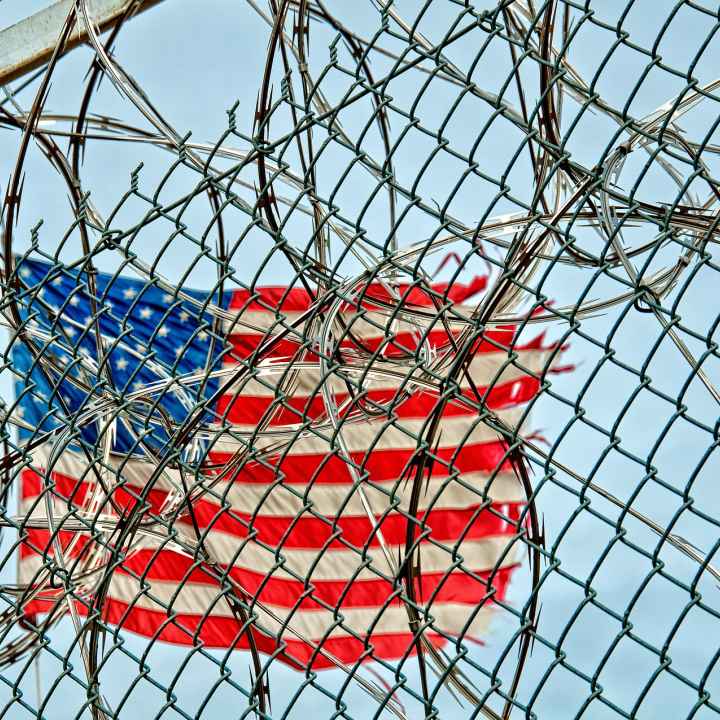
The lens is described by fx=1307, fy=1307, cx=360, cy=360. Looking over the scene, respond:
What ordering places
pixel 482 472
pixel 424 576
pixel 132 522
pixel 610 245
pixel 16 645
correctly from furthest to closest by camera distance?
1. pixel 482 472
2. pixel 424 576
3. pixel 16 645
4. pixel 132 522
5. pixel 610 245

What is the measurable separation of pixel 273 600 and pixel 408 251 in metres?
4.85

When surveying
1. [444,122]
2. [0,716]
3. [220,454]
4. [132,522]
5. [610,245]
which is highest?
[220,454]

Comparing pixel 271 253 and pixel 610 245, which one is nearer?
pixel 610 245

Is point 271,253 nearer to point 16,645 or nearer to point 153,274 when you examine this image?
point 153,274

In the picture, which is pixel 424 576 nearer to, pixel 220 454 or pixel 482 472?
pixel 482 472

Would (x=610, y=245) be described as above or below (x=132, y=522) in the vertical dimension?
above

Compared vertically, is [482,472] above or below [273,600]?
above

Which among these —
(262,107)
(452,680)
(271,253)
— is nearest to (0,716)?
(452,680)

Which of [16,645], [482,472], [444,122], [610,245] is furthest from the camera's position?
[482,472]

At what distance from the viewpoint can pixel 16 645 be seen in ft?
11.8

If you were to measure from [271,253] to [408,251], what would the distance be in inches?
14.1

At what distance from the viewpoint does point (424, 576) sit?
22.8 feet

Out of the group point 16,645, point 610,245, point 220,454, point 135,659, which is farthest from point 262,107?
point 220,454

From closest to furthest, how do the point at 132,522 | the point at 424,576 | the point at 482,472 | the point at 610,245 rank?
the point at 610,245
the point at 132,522
the point at 424,576
the point at 482,472
